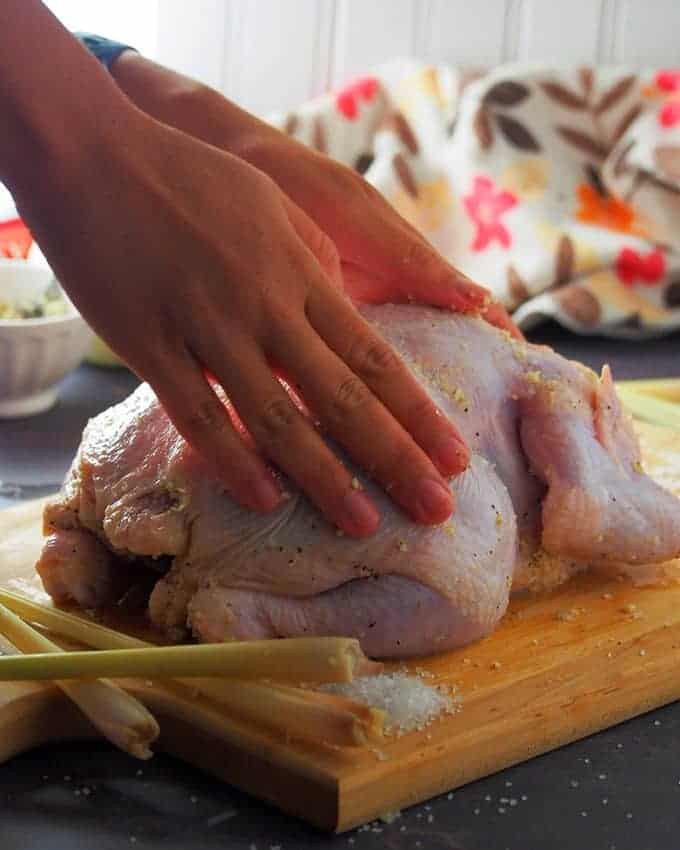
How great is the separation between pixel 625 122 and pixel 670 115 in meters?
0.09

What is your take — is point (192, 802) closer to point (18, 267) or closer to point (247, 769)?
point (247, 769)

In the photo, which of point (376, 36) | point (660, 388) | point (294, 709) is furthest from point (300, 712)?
point (376, 36)

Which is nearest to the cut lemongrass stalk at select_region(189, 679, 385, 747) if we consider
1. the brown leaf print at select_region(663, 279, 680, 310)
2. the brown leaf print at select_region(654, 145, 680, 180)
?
the brown leaf print at select_region(663, 279, 680, 310)

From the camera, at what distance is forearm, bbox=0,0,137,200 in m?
0.99

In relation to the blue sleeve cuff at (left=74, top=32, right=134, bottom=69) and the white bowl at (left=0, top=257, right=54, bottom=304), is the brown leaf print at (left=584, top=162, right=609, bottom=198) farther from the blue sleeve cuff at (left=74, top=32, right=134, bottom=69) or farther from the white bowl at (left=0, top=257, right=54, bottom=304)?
the blue sleeve cuff at (left=74, top=32, right=134, bottom=69)

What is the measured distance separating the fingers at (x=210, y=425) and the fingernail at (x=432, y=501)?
0.11 meters

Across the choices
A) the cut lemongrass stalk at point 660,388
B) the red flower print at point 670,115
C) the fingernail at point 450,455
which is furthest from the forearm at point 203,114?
the red flower print at point 670,115

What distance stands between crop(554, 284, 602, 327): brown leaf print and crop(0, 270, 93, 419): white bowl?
2.55 ft

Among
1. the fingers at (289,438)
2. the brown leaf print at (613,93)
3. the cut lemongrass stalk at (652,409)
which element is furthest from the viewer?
the brown leaf print at (613,93)

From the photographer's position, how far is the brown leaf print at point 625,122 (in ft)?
8.02

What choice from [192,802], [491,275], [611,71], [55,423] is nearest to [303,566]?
[192,802]

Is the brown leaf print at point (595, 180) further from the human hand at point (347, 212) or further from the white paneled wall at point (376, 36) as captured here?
the human hand at point (347, 212)

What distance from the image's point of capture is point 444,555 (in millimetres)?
1061

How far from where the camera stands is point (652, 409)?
5.79ft
